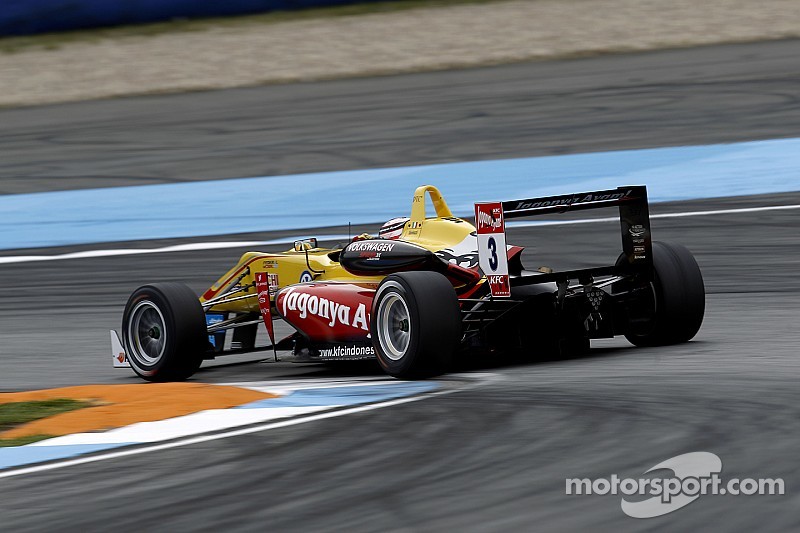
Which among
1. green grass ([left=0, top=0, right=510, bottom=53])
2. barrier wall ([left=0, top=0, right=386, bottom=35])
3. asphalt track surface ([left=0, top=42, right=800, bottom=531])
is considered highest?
barrier wall ([left=0, top=0, right=386, bottom=35])

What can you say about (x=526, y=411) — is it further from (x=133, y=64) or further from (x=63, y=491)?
(x=133, y=64)

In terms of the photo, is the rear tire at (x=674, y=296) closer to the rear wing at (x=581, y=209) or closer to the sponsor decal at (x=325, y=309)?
the rear wing at (x=581, y=209)

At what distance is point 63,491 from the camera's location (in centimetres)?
543

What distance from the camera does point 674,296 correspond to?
8414 mm

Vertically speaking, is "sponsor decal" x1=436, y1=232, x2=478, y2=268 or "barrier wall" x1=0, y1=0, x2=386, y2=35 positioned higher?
"barrier wall" x1=0, y1=0, x2=386, y2=35

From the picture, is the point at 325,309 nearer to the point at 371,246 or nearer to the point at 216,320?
the point at 371,246

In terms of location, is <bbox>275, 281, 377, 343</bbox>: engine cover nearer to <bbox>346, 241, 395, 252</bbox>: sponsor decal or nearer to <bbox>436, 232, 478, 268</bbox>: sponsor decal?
<bbox>346, 241, 395, 252</bbox>: sponsor decal

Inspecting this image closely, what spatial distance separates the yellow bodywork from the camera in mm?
8797

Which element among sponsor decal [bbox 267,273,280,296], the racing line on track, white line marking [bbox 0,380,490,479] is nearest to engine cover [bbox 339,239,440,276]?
sponsor decal [bbox 267,273,280,296]

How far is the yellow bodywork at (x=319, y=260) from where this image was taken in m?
8.80

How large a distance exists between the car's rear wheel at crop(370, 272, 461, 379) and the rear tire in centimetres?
147

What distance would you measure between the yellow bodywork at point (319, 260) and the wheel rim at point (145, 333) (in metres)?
0.55

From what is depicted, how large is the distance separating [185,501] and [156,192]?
38.0 ft

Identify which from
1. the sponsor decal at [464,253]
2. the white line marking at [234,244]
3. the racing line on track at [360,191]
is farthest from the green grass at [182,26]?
the sponsor decal at [464,253]
